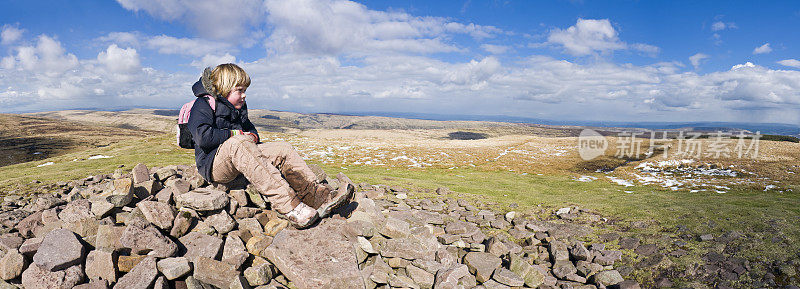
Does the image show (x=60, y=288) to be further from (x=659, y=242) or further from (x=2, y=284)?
(x=659, y=242)

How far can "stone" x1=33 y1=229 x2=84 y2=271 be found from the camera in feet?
17.8

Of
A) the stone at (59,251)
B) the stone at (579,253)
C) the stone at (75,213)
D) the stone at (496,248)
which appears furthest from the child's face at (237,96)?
the stone at (579,253)

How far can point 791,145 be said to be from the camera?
131ft

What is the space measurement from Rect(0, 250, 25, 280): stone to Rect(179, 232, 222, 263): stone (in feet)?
7.43

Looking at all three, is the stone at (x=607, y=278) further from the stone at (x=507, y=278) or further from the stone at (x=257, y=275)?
the stone at (x=257, y=275)

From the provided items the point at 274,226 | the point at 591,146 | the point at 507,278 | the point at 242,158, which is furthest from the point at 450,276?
the point at 591,146

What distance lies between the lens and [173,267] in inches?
221

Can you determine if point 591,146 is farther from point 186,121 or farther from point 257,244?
point 186,121

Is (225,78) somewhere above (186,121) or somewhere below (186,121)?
above

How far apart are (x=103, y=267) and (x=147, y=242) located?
700 millimetres

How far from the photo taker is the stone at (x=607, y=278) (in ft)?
21.9

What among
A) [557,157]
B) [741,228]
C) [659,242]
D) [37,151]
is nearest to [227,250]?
→ [659,242]

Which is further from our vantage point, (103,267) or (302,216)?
(302,216)

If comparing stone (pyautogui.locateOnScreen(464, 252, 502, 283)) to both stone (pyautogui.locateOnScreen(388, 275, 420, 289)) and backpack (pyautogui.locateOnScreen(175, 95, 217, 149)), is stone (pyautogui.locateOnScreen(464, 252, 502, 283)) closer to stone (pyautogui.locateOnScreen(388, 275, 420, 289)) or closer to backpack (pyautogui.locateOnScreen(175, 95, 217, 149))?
stone (pyautogui.locateOnScreen(388, 275, 420, 289))
